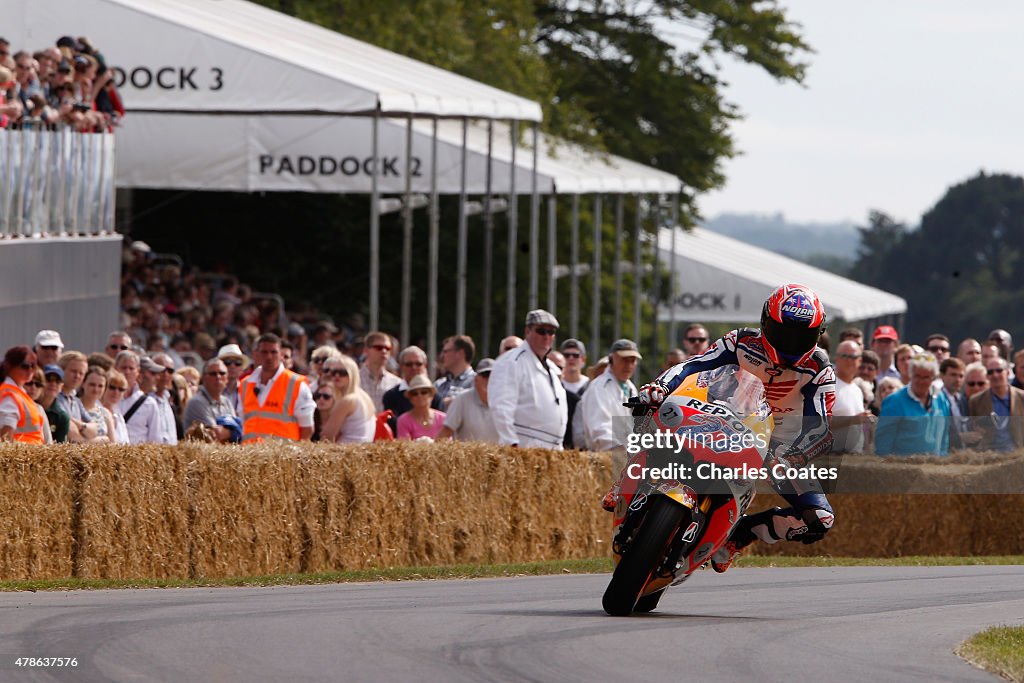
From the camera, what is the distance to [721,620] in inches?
417

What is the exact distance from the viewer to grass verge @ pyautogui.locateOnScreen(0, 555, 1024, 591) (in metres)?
12.6

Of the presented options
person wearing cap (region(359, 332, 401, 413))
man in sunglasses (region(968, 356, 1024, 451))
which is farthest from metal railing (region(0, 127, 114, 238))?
man in sunglasses (region(968, 356, 1024, 451))

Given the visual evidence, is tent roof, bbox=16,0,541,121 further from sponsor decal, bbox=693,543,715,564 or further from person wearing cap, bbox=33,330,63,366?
sponsor decal, bbox=693,543,715,564

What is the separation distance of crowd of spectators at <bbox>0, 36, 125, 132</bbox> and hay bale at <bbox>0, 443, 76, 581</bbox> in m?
6.16

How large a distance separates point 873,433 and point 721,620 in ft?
21.7

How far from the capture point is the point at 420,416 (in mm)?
16312

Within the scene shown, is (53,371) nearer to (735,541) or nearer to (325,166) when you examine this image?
(735,541)

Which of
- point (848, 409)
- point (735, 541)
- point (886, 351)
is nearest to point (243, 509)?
point (735, 541)

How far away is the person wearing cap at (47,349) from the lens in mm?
15258

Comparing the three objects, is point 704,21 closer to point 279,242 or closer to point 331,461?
point 279,242

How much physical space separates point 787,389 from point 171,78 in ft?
45.6

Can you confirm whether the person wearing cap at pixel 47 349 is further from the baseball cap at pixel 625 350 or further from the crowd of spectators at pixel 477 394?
the baseball cap at pixel 625 350

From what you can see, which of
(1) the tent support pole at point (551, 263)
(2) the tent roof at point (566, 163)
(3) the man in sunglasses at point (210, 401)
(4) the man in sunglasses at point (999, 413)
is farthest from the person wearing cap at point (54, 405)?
(1) the tent support pole at point (551, 263)

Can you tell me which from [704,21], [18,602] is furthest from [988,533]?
[704,21]
